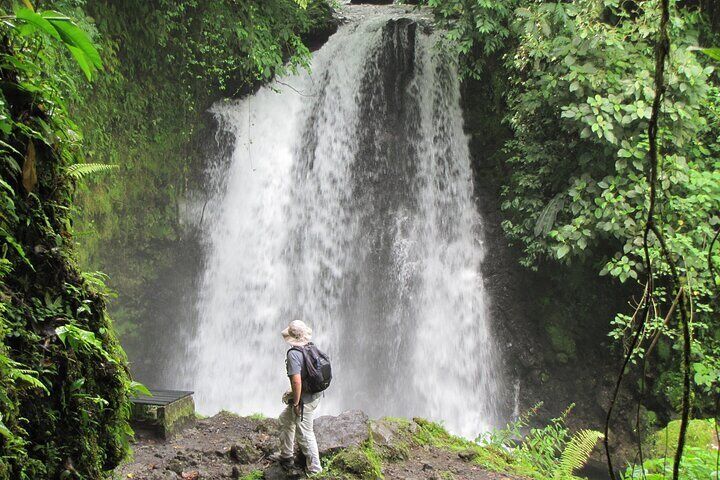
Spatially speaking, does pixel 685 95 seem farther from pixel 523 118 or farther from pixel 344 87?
pixel 344 87

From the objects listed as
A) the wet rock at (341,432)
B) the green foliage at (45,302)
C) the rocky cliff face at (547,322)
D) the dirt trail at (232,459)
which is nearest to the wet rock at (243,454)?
the dirt trail at (232,459)

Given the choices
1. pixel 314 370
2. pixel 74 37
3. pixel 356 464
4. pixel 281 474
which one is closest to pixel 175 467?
pixel 281 474

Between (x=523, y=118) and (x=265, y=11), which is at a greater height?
(x=265, y=11)

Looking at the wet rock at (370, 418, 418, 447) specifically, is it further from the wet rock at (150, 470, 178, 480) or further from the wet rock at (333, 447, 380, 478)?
the wet rock at (150, 470, 178, 480)

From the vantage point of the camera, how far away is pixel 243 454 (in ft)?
14.2

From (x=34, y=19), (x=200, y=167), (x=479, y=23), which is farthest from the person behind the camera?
(x=200, y=167)

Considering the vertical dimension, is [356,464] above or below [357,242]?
below

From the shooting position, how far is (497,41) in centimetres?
832

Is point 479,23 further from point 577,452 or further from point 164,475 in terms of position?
point 164,475

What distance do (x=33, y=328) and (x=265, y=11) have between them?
8371 millimetres

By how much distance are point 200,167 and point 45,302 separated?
8811mm

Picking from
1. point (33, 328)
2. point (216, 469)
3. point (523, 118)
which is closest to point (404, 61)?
point (523, 118)

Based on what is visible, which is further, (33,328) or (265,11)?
(265,11)

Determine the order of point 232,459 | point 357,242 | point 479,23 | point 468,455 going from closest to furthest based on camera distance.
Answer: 1. point 232,459
2. point 468,455
3. point 479,23
4. point 357,242
